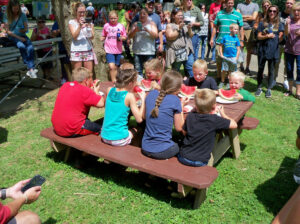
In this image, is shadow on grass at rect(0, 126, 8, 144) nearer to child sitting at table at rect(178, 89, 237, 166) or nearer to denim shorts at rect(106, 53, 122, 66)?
denim shorts at rect(106, 53, 122, 66)

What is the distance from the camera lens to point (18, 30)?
6.29 metres

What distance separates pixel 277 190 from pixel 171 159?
1.36 m

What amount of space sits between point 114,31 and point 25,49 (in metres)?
1.98

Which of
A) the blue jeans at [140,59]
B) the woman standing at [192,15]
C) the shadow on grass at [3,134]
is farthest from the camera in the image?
the woman standing at [192,15]

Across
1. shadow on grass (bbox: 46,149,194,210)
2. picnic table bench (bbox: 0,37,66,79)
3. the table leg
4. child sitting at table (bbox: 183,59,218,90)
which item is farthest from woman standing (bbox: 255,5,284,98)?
picnic table bench (bbox: 0,37,66,79)

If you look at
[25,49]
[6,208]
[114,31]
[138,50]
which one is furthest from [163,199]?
[25,49]

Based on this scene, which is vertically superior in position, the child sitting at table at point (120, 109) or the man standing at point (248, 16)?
the man standing at point (248, 16)

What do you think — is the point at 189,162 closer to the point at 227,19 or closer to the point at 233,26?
the point at 233,26

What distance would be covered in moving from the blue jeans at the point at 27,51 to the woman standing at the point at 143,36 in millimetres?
2246

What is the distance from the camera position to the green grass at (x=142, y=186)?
2.96 meters

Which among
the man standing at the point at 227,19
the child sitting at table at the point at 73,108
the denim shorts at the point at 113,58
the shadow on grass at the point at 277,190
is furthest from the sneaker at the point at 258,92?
the child sitting at table at the point at 73,108

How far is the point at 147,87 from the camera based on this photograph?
423 centimetres

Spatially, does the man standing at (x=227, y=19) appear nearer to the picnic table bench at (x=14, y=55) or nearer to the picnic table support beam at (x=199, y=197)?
the picnic table bench at (x=14, y=55)

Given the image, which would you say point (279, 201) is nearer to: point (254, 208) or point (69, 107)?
point (254, 208)
